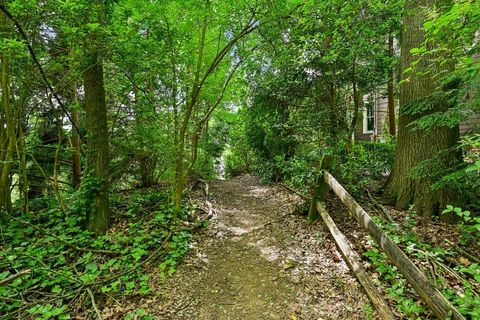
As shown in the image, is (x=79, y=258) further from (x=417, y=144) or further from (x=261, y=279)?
(x=417, y=144)

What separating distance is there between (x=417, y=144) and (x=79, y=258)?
6773mm

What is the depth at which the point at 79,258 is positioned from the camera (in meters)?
4.75

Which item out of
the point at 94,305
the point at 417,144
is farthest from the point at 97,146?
the point at 417,144

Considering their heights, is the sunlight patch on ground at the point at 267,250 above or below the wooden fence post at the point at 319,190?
below

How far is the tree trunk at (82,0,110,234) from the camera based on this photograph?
546cm

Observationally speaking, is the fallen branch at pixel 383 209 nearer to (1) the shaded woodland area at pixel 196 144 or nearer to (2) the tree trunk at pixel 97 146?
(1) the shaded woodland area at pixel 196 144

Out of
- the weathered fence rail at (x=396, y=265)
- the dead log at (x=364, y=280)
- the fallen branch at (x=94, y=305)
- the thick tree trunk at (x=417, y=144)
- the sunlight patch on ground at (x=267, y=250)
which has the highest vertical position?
the thick tree trunk at (x=417, y=144)

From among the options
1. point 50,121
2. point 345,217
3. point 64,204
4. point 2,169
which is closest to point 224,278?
point 345,217

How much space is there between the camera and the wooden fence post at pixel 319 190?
17.0ft

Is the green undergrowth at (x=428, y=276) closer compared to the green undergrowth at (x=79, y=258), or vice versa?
the green undergrowth at (x=428, y=276)

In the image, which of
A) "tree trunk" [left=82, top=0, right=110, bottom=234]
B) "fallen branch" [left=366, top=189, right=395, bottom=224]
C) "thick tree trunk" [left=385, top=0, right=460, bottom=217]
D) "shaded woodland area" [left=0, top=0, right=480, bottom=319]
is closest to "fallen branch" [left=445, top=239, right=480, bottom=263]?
"shaded woodland area" [left=0, top=0, right=480, bottom=319]

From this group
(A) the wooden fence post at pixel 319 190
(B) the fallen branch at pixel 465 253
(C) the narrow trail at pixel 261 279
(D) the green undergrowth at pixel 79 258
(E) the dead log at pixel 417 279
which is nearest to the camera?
(E) the dead log at pixel 417 279

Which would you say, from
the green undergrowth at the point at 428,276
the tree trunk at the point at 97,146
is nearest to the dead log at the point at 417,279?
the green undergrowth at the point at 428,276

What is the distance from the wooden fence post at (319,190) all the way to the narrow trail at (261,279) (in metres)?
0.26
